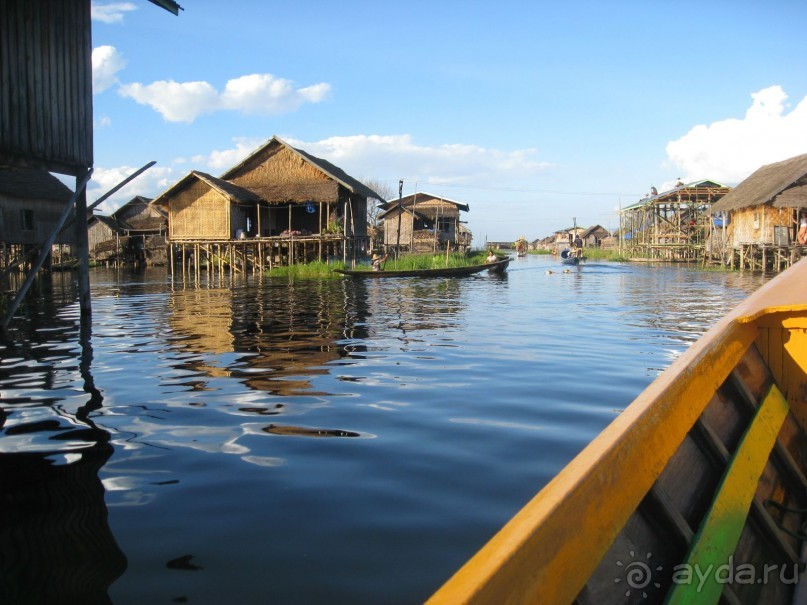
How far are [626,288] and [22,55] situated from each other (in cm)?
1762

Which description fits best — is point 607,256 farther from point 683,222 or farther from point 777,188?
point 777,188

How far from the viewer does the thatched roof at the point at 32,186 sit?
27.8 meters

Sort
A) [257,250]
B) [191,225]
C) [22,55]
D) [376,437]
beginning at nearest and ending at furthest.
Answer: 1. [376,437]
2. [22,55]
3. [191,225]
4. [257,250]

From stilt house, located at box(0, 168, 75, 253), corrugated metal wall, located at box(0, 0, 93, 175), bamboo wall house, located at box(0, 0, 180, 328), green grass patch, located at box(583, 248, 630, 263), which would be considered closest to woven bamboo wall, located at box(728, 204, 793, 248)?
green grass patch, located at box(583, 248, 630, 263)

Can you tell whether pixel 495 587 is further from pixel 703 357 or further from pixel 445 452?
pixel 445 452

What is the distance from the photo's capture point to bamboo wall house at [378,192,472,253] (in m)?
46.9

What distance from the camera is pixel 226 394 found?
6.21 m

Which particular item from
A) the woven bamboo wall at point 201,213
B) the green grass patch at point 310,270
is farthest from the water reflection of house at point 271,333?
the woven bamboo wall at point 201,213

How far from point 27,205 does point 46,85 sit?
2164 centimetres

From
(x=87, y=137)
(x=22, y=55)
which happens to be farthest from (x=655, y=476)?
(x=87, y=137)

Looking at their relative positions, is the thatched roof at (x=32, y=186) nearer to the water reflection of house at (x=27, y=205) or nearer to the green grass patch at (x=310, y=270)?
the water reflection of house at (x=27, y=205)

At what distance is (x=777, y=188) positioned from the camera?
2888cm

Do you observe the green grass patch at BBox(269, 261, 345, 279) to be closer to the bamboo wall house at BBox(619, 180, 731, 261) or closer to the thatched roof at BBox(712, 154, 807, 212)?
the thatched roof at BBox(712, 154, 807, 212)

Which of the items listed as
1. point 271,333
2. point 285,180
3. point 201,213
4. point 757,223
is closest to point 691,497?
point 271,333
